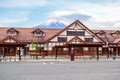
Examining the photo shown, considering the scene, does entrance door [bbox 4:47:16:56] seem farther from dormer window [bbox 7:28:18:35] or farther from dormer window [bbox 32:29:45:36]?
dormer window [bbox 32:29:45:36]

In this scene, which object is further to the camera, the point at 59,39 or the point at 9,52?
the point at 59,39

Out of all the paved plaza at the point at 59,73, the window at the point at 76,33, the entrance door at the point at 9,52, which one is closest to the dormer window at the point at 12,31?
the entrance door at the point at 9,52

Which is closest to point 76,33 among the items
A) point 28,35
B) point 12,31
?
point 28,35

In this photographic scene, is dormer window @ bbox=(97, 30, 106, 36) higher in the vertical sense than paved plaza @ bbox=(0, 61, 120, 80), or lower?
higher

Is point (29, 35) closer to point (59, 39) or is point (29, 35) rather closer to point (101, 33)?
point (59, 39)

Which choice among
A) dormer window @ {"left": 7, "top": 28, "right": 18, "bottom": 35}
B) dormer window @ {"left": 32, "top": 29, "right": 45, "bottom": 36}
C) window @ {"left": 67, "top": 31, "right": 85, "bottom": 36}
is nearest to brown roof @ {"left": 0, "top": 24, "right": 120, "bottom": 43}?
dormer window @ {"left": 7, "top": 28, "right": 18, "bottom": 35}

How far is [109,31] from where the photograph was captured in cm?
8100

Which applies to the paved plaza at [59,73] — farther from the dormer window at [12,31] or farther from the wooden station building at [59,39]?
the dormer window at [12,31]

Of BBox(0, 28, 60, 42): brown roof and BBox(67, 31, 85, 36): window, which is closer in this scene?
BBox(0, 28, 60, 42): brown roof

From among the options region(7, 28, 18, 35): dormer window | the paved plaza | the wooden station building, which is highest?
region(7, 28, 18, 35): dormer window

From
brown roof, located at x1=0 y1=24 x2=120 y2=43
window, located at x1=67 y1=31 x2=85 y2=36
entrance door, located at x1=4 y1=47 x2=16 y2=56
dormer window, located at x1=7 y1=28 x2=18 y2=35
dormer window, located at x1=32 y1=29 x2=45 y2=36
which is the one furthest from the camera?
dormer window, located at x1=32 y1=29 x2=45 y2=36

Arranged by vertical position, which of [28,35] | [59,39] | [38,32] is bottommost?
[59,39]

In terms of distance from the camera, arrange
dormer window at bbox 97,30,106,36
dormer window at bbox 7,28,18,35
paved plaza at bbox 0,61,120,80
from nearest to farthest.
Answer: paved plaza at bbox 0,61,120,80 → dormer window at bbox 7,28,18,35 → dormer window at bbox 97,30,106,36

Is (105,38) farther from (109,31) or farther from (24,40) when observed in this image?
(24,40)
